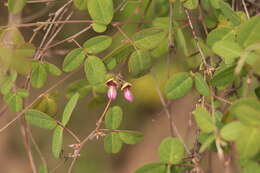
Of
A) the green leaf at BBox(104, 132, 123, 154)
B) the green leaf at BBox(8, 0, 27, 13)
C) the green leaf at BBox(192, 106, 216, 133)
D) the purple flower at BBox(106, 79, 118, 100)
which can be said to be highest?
the green leaf at BBox(8, 0, 27, 13)

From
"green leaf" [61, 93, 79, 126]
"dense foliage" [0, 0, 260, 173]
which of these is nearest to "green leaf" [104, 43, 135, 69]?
"dense foliage" [0, 0, 260, 173]

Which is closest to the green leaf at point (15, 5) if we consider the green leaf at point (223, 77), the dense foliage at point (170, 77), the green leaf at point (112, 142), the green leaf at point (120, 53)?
the dense foliage at point (170, 77)

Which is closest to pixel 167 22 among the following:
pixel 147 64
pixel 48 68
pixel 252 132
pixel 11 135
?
pixel 147 64

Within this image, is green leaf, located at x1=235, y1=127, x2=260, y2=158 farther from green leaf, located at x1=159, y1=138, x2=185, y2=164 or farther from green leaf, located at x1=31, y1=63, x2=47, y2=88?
green leaf, located at x1=31, y1=63, x2=47, y2=88

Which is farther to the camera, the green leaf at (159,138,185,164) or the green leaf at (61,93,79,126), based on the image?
the green leaf at (61,93,79,126)

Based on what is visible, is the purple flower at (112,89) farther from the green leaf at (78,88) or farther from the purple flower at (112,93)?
the green leaf at (78,88)

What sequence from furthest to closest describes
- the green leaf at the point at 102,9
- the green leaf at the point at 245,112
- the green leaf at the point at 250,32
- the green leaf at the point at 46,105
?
the green leaf at the point at 46,105 < the green leaf at the point at 102,9 < the green leaf at the point at 250,32 < the green leaf at the point at 245,112
